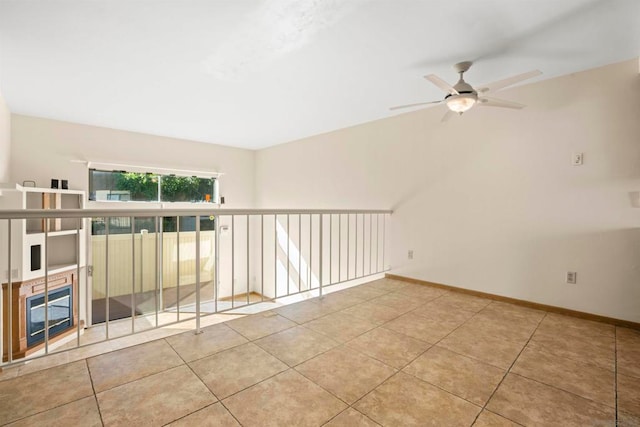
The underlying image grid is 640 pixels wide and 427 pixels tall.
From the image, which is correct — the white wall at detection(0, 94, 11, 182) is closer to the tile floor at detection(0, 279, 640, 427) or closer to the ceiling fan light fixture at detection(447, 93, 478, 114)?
the tile floor at detection(0, 279, 640, 427)

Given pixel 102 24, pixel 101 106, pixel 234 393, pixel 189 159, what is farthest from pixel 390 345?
pixel 189 159

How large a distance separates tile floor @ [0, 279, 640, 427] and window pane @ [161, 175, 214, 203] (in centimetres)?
402

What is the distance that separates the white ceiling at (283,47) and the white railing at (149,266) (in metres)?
1.45

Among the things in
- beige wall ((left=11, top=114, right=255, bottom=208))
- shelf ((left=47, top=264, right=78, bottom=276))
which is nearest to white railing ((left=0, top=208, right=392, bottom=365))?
shelf ((left=47, top=264, right=78, bottom=276))

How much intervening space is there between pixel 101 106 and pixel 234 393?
13.6ft

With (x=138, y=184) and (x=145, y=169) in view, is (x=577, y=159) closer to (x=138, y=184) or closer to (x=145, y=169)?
(x=145, y=169)

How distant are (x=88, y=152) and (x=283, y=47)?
13.7ft

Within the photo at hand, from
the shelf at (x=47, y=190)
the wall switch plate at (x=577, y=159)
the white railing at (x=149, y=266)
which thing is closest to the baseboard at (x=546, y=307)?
the white railing at (x=149, y=266)

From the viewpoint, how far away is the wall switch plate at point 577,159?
2766 millimetres

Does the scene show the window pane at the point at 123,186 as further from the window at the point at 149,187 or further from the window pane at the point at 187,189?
the window pane at the point at 187,189

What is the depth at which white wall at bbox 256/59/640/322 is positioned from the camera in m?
2.60

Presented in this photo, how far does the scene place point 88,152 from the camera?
4.75 meters

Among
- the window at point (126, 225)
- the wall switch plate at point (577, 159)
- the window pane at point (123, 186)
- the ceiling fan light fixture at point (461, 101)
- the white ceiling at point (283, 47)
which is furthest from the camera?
the window pane at point (123, 186)

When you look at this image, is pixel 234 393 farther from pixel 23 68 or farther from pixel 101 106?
pixel 101 106
